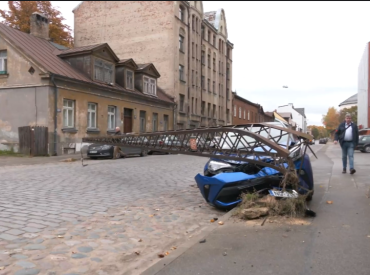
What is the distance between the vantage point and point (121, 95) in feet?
86.8

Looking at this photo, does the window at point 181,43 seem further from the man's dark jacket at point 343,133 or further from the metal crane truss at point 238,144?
the metal crane truss at point 238,144

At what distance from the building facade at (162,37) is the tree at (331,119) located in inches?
2819

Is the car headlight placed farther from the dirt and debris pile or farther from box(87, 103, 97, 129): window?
box(87, 103, 97, 129): window

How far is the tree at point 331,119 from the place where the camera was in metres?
99.9

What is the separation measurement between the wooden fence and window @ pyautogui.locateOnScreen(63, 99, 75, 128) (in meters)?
1.84

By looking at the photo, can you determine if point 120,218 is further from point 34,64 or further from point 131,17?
point 131,17

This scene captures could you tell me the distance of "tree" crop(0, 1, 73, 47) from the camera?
1280 inches

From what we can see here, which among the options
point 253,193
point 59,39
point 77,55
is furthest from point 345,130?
point 59,39

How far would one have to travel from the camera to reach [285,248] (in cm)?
413

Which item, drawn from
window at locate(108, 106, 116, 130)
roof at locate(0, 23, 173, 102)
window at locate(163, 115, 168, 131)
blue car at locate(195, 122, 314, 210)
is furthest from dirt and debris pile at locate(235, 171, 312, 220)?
window at locate(163, 115, 168, 131)

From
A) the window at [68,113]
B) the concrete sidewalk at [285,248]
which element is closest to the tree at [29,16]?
the window at [68,113]

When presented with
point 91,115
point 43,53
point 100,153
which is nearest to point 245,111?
point 91,115

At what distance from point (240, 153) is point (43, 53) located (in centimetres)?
1964

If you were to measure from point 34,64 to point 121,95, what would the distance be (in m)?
7.37
